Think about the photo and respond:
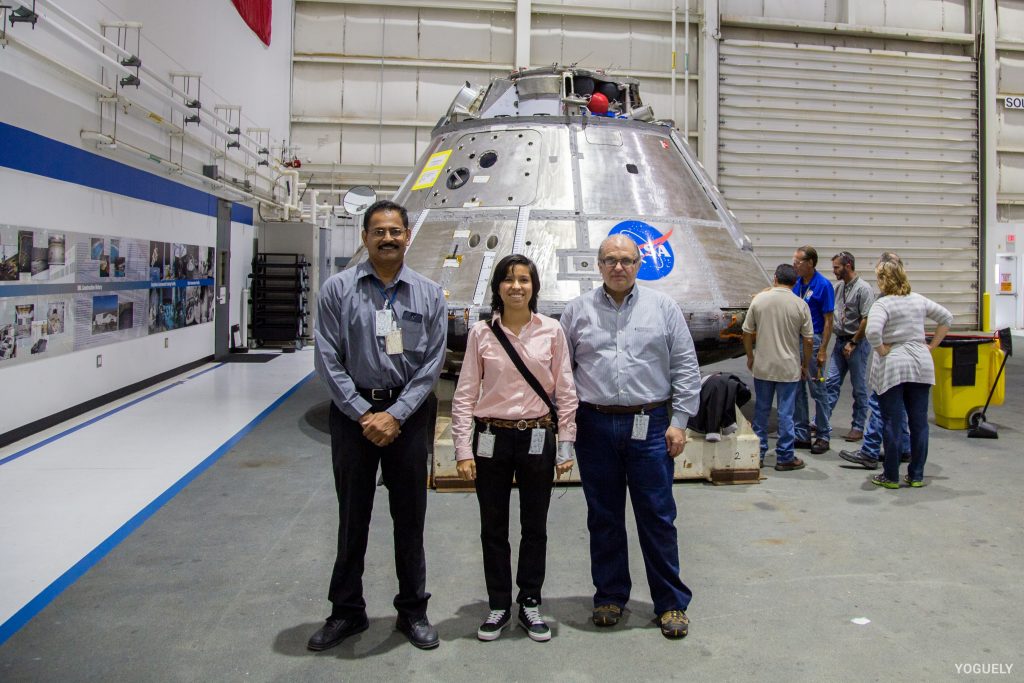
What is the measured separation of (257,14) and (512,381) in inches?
417

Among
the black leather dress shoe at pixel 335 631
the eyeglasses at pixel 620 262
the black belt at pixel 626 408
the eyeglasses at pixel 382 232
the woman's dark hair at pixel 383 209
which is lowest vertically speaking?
the black leather dress shoe at pixel 335 631

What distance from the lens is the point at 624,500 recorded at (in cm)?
268

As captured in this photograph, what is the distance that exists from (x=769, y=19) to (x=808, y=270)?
32.7 ft

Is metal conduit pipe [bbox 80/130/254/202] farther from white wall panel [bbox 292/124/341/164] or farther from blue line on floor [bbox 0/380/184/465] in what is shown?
white wall panel [bbox 292/124/341/164]

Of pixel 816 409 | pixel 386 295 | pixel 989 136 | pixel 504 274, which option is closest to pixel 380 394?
pixel 386 295

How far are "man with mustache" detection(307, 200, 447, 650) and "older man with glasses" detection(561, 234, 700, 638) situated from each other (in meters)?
0.54

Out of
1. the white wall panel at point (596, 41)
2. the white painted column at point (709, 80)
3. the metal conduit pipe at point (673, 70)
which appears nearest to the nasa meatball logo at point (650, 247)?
the metal conduit pipe at point (673, 70)

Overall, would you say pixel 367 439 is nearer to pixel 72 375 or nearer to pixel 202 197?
pixel 72 375

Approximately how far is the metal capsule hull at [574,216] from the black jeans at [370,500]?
228 cm

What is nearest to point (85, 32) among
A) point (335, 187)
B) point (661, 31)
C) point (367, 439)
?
point (367, 439)

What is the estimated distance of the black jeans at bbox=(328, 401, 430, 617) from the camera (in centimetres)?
255

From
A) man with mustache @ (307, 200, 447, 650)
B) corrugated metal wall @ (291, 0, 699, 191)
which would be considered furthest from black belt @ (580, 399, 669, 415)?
corrugated metal wall @ (291, 0, 699, 191)

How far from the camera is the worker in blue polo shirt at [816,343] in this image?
17.7 ft

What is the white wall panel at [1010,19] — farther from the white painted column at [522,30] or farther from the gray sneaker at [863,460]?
the gray sneaker at [863,460]
